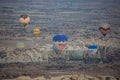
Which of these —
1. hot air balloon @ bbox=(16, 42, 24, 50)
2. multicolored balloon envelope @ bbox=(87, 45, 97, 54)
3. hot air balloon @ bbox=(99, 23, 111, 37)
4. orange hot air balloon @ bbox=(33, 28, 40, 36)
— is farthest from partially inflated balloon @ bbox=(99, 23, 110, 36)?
hot air balloon @ bbox=(16, 42, 24, 50)

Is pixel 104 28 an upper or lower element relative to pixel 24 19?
lower

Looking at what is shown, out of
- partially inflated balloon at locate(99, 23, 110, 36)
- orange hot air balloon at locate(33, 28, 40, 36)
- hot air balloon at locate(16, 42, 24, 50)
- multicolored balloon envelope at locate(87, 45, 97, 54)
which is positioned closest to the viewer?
multicolored balloon envelope at locate(87, 45, 97, 54)

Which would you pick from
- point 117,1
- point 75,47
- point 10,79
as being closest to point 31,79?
point 10,79

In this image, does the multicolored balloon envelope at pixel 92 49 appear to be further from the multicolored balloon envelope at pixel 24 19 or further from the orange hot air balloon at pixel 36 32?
the multicolored balloon envelope at pixel 24 19

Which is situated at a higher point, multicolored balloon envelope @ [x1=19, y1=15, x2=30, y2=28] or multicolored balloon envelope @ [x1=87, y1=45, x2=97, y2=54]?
multicolored balloon envelope @ [x1=19, y1=15, x2=30, y2=28]

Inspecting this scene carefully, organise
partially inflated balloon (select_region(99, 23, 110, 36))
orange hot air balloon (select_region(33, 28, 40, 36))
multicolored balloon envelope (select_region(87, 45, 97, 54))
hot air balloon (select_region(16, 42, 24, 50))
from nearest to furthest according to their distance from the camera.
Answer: multicolored balloon envelope (select_region(87, 45, 97, 54)), hot air balloon (select_region(16, 42, 24, 50)), partially inflated balloon (select_region(99, 23, 110, 36)), orange hot air balloon (select_region(33, 28, 40, 36))

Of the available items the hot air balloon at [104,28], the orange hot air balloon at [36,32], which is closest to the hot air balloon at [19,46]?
the orange hot air balloon at [36,32]

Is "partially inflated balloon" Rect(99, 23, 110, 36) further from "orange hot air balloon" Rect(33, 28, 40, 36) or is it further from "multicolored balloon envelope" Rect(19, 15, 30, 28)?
"multicolored balloon envelope" Rect(19, 15, 30, 28)

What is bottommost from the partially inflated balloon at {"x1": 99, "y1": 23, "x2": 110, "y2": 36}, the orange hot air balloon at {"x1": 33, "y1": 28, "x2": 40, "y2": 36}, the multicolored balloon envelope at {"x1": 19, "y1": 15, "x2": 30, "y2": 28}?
the orange hot air balloon at {"x1": 33, "y1": 28, "x2": 40, "y2": 36}

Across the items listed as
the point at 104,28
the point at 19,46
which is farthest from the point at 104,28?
the point at 19,46

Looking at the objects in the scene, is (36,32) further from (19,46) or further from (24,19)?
(19,46)

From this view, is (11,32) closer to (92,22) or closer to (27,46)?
(27,46)
